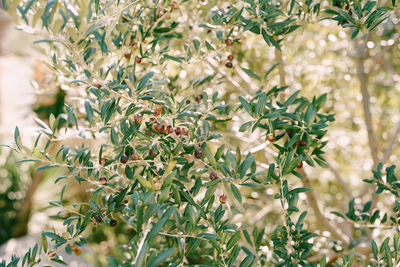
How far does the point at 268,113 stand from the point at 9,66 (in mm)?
5664

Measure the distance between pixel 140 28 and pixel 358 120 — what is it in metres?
1.89

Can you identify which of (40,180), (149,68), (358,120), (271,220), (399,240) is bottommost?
(40,180)

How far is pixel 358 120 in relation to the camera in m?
2.50

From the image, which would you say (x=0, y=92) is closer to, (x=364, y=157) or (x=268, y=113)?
(x=364, y=157)

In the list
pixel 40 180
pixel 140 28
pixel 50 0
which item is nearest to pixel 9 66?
pixel 40 180

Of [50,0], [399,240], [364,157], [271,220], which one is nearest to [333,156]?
[364,157]

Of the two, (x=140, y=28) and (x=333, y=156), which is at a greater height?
(x=140, y=28)

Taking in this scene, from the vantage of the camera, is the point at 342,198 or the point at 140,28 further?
the point at 342,198

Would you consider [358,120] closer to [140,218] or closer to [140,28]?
[140,28]

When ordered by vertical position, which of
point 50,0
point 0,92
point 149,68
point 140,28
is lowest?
point 0,92

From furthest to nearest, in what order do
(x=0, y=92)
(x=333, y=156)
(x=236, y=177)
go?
1. (x=0, y=92)
2. (x=333, y=156)
3. (x=236, y=177)

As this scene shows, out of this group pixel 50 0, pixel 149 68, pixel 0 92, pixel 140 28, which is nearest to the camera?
pixel 50 0

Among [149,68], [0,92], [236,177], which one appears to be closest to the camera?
[236,177]

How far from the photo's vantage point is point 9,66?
5.58 meters
